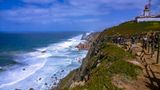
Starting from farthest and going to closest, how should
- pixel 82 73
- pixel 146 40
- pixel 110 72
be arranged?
pixel 82 73
pixel 146 40
pixel 110 72

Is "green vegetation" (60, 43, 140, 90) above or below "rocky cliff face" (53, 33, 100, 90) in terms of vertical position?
above

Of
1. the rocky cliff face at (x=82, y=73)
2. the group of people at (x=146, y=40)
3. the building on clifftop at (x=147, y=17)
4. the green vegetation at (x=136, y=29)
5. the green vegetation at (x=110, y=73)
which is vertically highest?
the building on clifftop at (x=147, y=17)

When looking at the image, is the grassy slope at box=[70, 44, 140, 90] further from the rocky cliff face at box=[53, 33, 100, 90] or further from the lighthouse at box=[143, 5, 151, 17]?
the lighthouse at box=[143, 5, 151, 17]

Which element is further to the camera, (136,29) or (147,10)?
(147,10)

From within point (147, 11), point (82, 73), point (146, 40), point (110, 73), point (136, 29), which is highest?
point (147, 11)

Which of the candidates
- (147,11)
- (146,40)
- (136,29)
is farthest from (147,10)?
(146,40)

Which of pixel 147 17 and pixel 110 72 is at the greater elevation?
pixel 147 17

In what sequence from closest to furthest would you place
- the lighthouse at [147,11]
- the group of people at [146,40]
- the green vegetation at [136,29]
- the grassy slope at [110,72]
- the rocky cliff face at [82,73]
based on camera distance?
the grassy slope at [110,72]
the rocky cliff face at [82,73]
the group of people at [146,40]
the green vegetation at [136,29]
the lighthouse at [147,11]

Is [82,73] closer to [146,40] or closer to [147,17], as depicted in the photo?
[146,40]

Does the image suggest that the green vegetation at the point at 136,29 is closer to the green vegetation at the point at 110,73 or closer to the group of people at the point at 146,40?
the group of people at the point at 146,40

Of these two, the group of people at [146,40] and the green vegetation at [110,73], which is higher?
the group of people at [146,40]

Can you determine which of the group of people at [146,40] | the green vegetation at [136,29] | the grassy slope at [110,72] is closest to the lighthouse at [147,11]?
the green vegetation at [136,29]

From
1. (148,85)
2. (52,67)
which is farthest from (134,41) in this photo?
(52,67)

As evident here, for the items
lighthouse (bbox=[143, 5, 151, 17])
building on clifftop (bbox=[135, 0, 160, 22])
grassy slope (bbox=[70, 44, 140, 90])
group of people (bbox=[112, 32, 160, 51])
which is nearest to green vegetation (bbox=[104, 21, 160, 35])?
building on clifftop (bbox=[135, 0, 160, 22])
